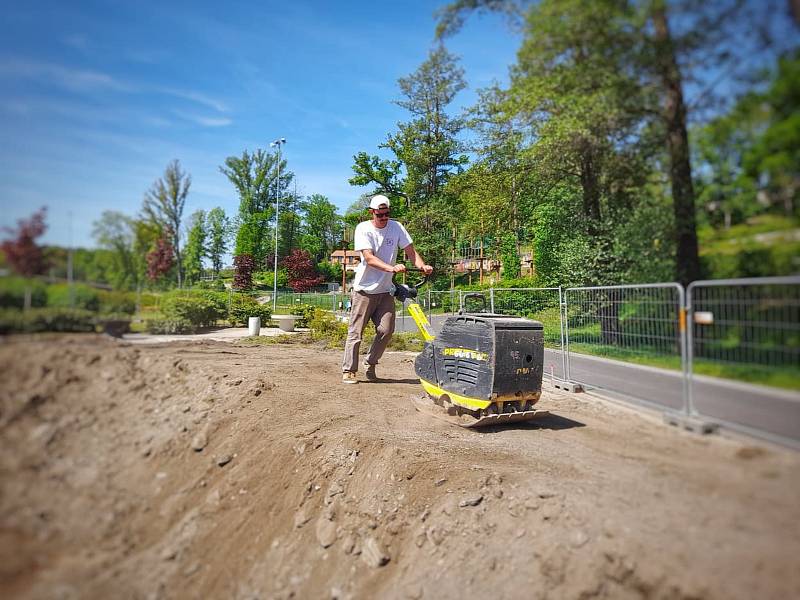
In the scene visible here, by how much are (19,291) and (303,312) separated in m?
4.50

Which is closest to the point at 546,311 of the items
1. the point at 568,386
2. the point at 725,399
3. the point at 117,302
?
the point at 568,386

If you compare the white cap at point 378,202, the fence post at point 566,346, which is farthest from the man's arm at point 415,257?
the fence post at point 566,346

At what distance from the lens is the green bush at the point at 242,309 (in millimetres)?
3506

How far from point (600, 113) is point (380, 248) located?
2.75 metres

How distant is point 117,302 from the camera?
205 centimetres

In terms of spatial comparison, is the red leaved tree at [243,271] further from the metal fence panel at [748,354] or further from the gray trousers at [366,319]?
the metal fence panel at [748,354]

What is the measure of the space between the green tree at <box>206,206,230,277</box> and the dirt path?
1.77 feet

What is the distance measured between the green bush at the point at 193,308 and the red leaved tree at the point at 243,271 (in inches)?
8.3

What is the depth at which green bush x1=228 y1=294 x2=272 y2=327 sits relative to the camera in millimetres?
3506

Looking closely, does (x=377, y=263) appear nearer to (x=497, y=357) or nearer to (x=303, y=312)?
(x=497, y=357)

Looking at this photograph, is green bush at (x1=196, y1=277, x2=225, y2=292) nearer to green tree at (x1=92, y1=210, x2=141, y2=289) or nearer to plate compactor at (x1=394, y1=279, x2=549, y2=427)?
green tree at (x1=92, y1=210, x2=141, y2=289)

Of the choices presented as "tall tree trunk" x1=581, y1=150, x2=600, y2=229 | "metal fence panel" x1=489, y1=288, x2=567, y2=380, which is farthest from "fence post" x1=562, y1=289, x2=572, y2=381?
"tall tree trunk" x1=581, y1=150, x2=600, y2=229

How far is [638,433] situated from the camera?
2258mm

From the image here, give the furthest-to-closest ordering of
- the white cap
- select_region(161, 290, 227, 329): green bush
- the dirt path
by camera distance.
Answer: the white cap < select_region(161, 290, 227, 329): green bush < the dirt path
